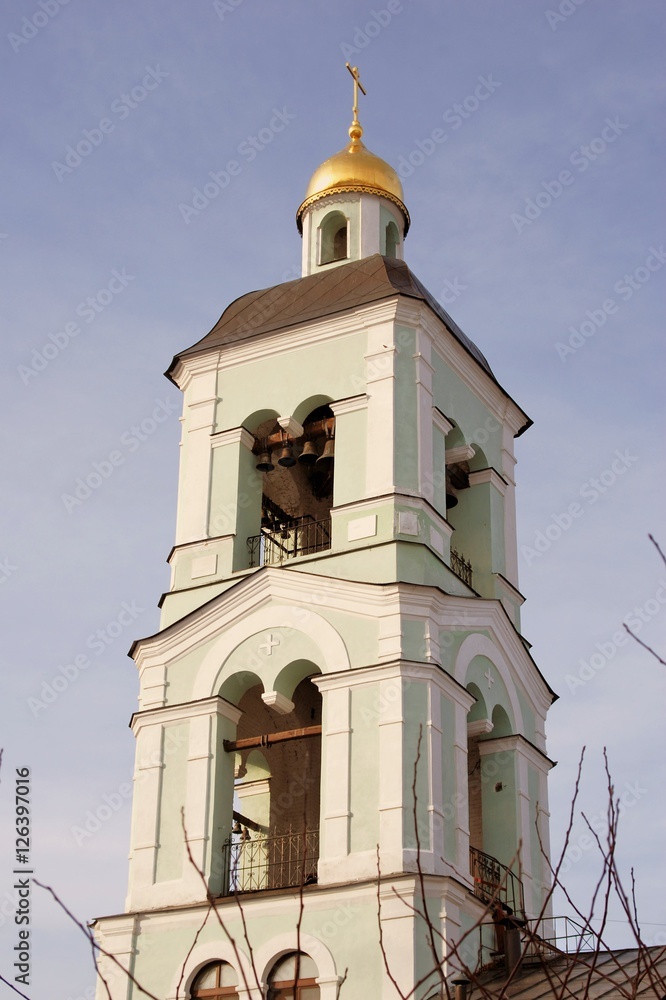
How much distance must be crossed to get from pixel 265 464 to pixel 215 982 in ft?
20.2

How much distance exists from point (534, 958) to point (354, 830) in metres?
2.45

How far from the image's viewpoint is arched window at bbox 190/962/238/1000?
15.2 m

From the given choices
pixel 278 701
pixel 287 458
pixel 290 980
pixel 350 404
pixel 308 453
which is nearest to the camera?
pixel 290 980

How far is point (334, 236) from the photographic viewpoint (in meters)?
21.7

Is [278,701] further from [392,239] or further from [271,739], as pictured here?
[392,239]

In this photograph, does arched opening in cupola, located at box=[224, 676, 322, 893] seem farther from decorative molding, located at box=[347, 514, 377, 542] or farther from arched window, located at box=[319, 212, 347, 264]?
arched window, located at box=[319, 212, 347, 264]

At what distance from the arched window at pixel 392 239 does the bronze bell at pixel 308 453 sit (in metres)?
4.24

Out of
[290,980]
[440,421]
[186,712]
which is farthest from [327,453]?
[290,980]

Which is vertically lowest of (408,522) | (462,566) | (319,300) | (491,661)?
(491,661)

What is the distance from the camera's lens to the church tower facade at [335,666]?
15070 millimetres

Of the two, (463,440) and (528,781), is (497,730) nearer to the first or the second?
(528,781)

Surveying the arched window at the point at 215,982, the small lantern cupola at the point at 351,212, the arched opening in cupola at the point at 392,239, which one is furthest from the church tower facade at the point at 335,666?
the arched opening in cupola at the point at 392,239

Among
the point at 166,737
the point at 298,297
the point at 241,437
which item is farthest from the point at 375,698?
the point at 298,297

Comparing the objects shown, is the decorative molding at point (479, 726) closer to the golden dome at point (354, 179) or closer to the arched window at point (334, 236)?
the arched window at point (334, 236)
